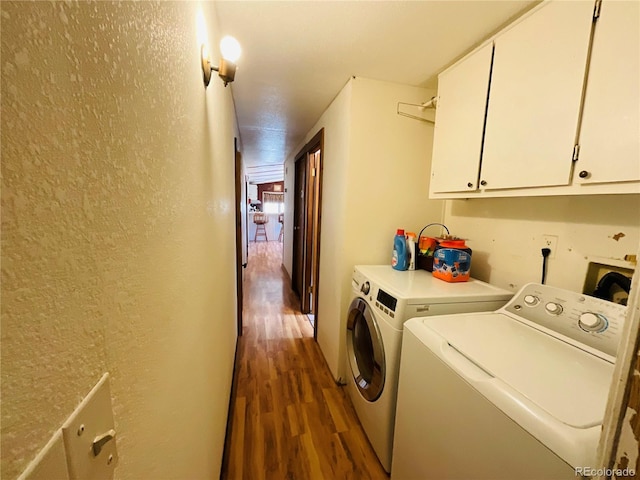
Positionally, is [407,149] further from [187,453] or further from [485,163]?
[187,453]

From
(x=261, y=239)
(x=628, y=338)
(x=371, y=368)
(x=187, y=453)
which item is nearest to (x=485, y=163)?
(x=628, y=338)

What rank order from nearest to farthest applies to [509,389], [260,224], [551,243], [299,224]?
[509,389], [551,243], [299,224], [260,224]

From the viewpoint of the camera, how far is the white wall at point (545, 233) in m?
0.99

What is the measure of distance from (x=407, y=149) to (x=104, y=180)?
183 cm

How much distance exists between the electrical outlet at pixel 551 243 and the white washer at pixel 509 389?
0.22 meters

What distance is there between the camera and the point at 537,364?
0.78 m

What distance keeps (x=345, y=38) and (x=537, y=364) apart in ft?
5.28

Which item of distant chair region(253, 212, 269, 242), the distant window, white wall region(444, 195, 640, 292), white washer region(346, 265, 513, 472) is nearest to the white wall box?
white wall region(444, 195, 640, 292)

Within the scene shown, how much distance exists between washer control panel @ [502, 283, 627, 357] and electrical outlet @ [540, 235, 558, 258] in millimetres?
225

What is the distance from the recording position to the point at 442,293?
4.09 feet

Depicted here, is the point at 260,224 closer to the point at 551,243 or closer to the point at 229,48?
the point at 229,48

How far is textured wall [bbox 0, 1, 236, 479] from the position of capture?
19 centimetres

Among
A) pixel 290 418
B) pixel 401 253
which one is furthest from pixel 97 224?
pixel 290 418

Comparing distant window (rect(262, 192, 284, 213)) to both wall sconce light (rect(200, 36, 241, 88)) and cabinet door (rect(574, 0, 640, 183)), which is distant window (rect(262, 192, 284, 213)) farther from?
cabinet door (rect(574, 0, 640, 183))
